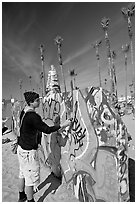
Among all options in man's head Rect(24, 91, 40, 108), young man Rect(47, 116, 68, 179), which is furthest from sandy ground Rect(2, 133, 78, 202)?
man's head Rect(24, 91, 40, 108)

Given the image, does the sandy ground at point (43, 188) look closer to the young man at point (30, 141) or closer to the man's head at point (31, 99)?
the young man at point (30, 141)

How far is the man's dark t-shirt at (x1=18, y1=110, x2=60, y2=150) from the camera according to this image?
315cm

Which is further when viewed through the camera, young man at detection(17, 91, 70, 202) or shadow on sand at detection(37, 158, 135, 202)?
shadow on sand at detection(37, 158, 135, 202)

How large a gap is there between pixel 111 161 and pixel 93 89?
118 centimetres

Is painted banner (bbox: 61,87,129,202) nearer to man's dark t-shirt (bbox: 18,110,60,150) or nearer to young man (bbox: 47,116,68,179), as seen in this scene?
man's dark t-shirt (bbox: 18,110,60,150)

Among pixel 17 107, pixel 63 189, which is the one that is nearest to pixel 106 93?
pixel 63 189

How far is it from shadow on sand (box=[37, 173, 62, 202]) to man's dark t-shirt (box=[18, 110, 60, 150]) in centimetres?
151

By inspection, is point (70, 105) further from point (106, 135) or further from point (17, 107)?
point (17, 107)

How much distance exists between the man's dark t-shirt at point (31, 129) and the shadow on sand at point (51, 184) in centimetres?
151

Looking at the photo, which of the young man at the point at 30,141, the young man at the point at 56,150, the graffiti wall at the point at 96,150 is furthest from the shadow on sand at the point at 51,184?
the young man at the point at 30,141

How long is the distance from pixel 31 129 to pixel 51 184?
6.79ft

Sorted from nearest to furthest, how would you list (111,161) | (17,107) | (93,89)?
1. (111,161)
2. (93,89)
3. (17,107)

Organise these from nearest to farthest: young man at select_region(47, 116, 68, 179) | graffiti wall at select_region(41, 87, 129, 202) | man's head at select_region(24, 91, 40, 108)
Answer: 1. graffiti wall at select_region(41, 87, 129, 202)
2. man's head at select_region(24, 91, 40, 108)
3. young man at select_region(47, 116, 68, 179)

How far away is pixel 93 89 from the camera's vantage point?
3189 mm
